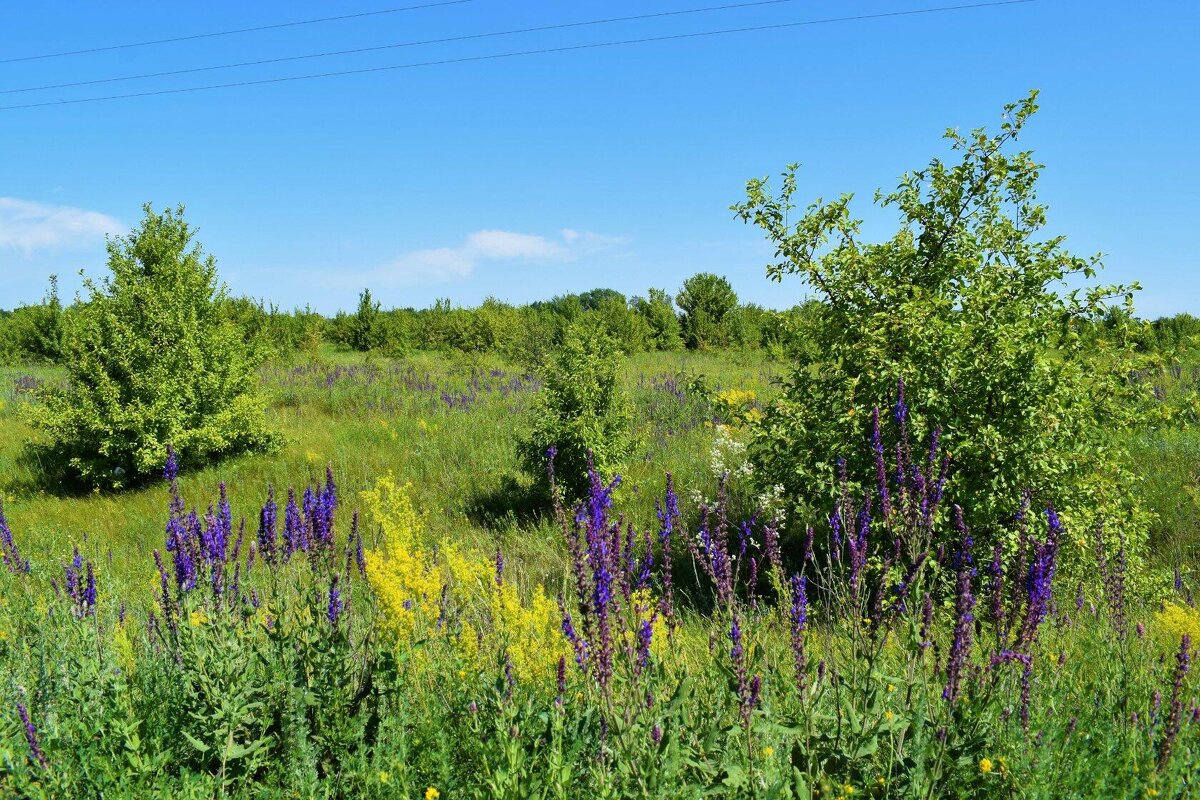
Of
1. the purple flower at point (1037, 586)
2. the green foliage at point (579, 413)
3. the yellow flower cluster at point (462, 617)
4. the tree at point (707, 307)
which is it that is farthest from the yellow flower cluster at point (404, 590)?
the tree at point (707, 307)

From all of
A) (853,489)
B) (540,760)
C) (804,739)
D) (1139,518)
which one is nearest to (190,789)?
(540,760)

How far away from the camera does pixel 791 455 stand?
5465 mm

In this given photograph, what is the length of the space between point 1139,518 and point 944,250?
2472 mm

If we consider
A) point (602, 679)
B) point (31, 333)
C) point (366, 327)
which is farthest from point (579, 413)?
point (31, 333)

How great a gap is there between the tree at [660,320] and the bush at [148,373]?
1038 inches

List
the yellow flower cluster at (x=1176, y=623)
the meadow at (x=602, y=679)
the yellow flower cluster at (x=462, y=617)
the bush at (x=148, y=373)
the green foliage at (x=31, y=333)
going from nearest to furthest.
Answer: the meadow at (x=602, y=679) → the yellow flower cluster at (x=462, y=617) → the yellow flower cluster at (x=1176, y=623) → the bush at (x=148, y=373) → the green foliage at (x=31, y=333)

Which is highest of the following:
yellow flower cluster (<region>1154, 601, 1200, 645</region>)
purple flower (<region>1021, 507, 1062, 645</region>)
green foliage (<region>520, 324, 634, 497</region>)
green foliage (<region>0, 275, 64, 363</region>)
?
green foliage (<region>0, 275, 64, 363</region>)

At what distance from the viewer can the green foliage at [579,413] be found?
7.98 meters

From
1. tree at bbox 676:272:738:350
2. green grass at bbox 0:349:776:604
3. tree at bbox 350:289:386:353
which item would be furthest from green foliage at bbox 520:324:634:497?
tree at bbox 676:272:738:350

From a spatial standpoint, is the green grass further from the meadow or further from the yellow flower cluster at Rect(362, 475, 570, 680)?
the meadow

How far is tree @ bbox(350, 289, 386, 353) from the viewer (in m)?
30.4

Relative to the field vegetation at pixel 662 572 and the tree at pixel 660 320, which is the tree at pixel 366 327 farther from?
the field vegetation at pixel 662 572

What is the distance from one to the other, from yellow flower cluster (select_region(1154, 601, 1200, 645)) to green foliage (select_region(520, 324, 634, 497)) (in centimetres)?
502

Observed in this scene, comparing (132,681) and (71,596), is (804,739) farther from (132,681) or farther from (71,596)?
(71,596)
